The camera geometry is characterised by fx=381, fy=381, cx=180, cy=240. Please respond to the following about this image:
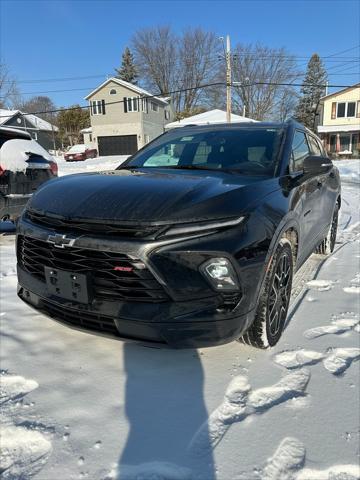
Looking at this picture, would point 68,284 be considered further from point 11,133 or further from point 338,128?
point 338,128

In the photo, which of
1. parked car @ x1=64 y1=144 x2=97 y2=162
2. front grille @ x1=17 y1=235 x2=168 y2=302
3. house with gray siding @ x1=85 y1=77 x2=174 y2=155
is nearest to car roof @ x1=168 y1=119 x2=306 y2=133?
front grille @ x1=17 y1=235 x2=168 y2=302

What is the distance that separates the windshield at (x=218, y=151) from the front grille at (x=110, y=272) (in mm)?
1273

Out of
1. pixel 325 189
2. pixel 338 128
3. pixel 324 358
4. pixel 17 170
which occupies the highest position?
pixel 338 128

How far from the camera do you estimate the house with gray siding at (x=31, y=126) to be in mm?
40750

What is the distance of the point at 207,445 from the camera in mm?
1831

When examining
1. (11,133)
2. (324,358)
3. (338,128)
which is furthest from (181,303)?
(338,128)

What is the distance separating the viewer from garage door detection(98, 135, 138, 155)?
37.2 metres

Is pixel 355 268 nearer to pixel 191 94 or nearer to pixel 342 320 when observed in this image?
pixel 342 320

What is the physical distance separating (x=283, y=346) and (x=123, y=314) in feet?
4.31

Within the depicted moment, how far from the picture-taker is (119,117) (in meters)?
37.2

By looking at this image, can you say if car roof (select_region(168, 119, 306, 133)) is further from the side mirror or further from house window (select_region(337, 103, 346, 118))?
house window (select_region(337, 103, 346, 118))

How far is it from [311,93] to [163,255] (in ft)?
202

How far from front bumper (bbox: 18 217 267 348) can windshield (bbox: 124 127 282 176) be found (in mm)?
1005

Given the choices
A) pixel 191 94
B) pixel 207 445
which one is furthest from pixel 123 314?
pixel 191 94
